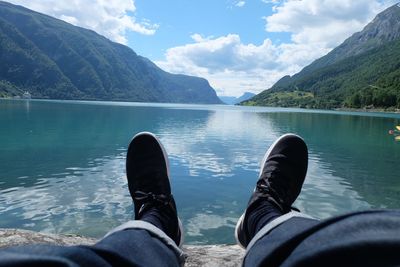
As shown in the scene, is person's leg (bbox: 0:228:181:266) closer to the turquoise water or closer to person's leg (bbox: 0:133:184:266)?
person's leg (bbox: 0:133:184:266)

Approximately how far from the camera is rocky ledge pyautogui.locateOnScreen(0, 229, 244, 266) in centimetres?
256

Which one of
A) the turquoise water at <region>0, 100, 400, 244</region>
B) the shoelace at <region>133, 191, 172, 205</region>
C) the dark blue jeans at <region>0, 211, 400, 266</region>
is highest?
the dark blue jeans at <region>0, 211, 400, 266</region>

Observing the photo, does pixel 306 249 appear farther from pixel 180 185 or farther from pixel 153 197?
pixel 180 185

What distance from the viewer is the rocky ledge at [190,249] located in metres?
2.56

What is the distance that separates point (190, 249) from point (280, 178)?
108 cm

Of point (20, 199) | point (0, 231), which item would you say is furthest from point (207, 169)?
point (0, 231)

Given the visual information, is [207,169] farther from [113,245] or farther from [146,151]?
[113,245]

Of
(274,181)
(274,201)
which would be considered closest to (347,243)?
(274,201)

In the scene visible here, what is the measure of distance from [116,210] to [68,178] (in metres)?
3.75

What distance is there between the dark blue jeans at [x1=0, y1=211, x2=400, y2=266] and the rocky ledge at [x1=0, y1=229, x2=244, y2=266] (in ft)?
→ 3.77

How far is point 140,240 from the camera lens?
1542mm

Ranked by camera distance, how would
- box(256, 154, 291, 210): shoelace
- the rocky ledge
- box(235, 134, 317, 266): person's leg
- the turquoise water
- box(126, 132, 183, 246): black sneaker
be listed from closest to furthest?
box(235, 134, 317, 266): person's leg < box(126, 132, 183, 246): black sneaker < the rocky ledge < box(256, 154, 291, 210): shoelace < the turquoise water

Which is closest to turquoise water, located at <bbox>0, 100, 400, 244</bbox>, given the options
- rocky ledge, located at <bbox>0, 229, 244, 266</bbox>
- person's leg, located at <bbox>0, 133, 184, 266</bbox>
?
person's leg, located at <bbox>0, 133, 184, 266</bbox>

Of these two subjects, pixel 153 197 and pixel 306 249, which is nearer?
→ pixel 306 249
